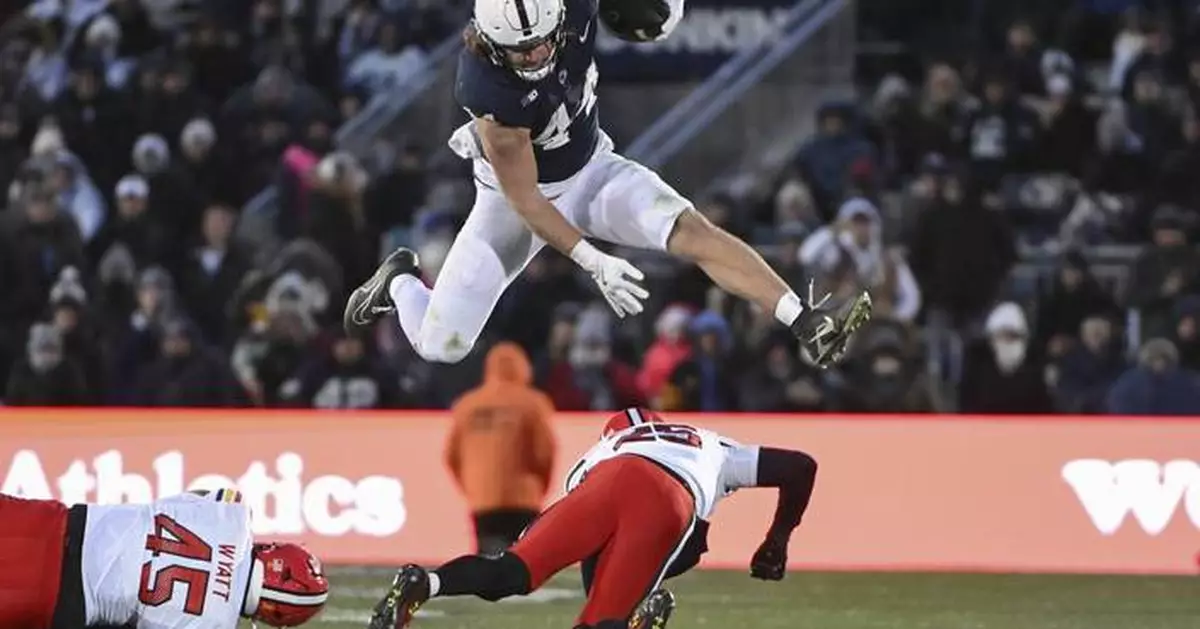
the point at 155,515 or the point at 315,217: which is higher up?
the point at 155,515

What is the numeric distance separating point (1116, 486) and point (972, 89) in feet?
14.6

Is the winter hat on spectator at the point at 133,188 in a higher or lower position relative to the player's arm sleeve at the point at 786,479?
lower

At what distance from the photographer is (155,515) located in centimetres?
805

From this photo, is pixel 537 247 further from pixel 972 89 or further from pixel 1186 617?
pixel 972 89

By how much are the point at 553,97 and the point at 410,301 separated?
1.09 meters

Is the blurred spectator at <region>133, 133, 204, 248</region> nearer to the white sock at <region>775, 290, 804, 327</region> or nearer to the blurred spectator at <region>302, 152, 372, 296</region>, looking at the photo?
the blurred spectator at <region>302, 152, 372, 296</region>

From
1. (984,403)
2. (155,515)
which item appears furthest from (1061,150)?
(155,515)

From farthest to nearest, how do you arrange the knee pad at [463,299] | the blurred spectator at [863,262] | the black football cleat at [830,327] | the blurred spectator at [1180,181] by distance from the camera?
the blurred spectator at [1180,181]
the blurred spectator at [863,262]
the knee pad at [463,299]
the black football cleat at [830,327]

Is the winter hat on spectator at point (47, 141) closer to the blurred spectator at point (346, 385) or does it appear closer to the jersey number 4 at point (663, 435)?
the blurred spectator at point (346, 385)

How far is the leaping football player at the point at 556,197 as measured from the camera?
9.04 meters

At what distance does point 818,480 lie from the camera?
12.7 m

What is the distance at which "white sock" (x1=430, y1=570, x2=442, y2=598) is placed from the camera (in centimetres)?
789

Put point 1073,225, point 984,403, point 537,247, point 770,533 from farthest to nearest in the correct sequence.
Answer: point 1073,225
point 984,403
point 537,247
point 770,533

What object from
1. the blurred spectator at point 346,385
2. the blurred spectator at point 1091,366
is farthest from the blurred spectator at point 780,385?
the blurred spectator at point 346,385
